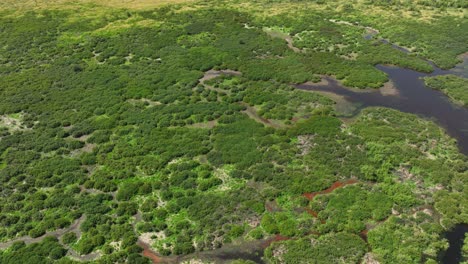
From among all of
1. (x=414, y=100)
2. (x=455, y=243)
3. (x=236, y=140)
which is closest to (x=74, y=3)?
(x=236, y=140)

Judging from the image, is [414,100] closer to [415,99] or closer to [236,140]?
[415,99]

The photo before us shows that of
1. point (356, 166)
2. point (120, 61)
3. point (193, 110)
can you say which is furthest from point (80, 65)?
point (356, 166)

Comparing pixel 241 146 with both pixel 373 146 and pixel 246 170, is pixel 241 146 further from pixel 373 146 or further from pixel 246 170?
pixel 373 146

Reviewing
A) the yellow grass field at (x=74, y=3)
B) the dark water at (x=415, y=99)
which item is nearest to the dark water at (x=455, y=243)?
the dark water at (x=415, y=99)

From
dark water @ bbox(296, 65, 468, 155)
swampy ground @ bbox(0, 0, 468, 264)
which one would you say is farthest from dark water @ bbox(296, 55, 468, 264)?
swampy ground @ bbox(0, 0, 468, 264)

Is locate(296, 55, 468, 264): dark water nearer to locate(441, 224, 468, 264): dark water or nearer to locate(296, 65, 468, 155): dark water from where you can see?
locate(296, 65, 468, 155): dark water
